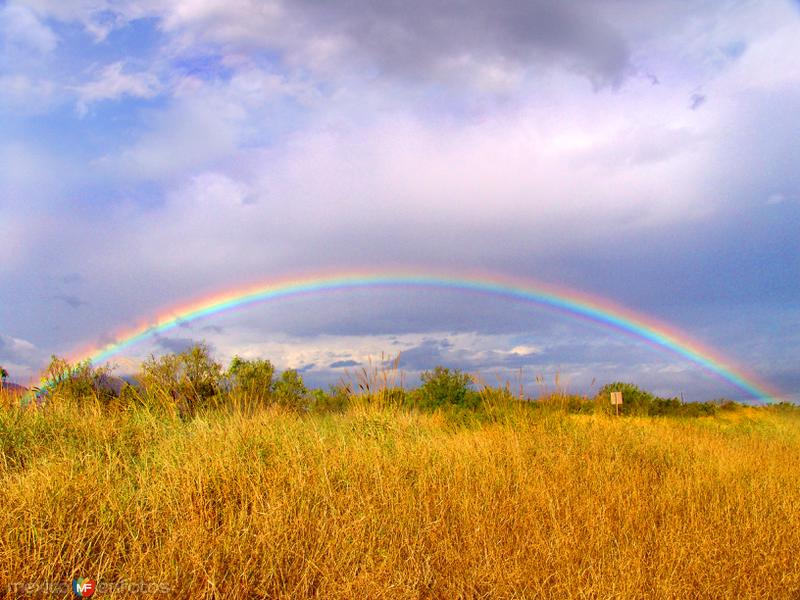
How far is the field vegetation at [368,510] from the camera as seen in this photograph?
14.9ft

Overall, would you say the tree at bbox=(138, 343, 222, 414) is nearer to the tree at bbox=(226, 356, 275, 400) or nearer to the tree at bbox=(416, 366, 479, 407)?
the tree at bbox=(226, 356, 275, 400)

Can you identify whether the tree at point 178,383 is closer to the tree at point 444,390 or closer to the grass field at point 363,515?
the grass field at point 363,515

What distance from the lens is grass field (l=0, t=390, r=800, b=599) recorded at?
14.8 feet

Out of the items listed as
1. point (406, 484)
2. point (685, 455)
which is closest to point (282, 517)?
point (406, 484)

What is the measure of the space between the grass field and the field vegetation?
0.08 ft

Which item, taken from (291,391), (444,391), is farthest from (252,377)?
(444,391)

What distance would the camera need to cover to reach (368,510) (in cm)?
590

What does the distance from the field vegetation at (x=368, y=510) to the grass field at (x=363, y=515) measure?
3 centimetres

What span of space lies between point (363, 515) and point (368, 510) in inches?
16.2

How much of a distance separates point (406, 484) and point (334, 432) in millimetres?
2875

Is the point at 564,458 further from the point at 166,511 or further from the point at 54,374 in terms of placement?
the point at 54,374

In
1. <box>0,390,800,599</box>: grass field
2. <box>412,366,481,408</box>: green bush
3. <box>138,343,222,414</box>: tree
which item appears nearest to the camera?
<box>0,390,800,599</box>: grass field

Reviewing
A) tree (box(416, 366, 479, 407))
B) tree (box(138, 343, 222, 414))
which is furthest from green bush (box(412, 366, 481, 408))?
tree (box(138, 343, 222, 414))

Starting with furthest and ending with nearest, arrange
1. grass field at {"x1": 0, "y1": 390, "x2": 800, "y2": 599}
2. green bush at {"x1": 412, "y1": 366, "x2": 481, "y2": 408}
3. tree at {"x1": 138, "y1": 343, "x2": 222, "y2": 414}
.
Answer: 1. green bush at {"x1": 412, "y1": 366, "x2": 481, "y2": 408}
2. tree at {"x1": 138, "y1": 343, "x2": 222, "y2": 414}
3. grass field at {"x1": 0, "y1": 390, "x2": 800, "y2": 599}
